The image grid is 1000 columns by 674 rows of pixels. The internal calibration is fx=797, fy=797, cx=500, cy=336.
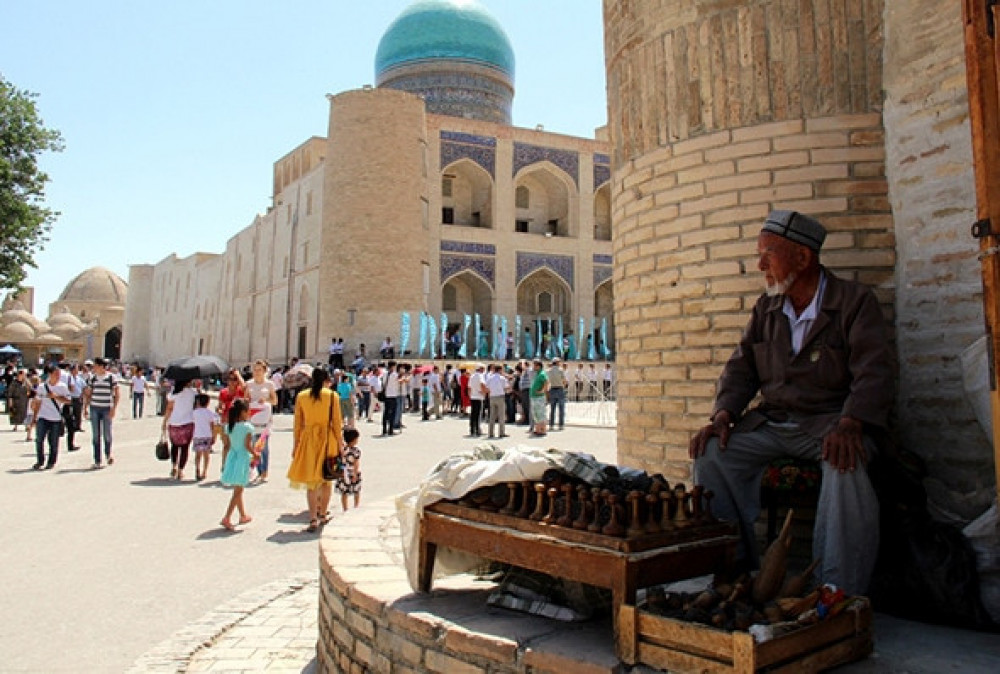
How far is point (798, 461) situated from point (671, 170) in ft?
5.03

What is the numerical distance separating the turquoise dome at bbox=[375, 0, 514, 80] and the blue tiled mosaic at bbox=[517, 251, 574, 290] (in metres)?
8.36

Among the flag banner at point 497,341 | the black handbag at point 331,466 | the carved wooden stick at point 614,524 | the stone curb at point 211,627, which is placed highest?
the flag banner at point 497,341

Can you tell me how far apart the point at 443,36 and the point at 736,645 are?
3158 cm

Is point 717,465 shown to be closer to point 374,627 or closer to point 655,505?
point 655,505

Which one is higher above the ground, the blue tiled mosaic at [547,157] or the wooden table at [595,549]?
the blue tiled mosaic at [547,157]

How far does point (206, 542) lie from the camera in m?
5.23

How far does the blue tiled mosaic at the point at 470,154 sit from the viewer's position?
89.9ft

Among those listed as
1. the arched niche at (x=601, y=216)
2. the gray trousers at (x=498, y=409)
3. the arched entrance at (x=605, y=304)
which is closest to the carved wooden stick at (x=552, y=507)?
the gray trousers at (x=498, y=409)

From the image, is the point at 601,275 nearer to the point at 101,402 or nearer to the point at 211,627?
the point at 101,402

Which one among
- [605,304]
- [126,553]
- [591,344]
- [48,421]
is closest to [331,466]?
[126,553]

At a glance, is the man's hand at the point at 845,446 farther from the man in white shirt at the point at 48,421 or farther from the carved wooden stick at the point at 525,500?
the man in white shirt at the point at 48,421

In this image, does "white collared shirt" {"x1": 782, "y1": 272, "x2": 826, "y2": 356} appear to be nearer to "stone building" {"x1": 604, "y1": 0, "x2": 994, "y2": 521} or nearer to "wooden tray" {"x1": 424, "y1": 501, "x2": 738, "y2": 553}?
"stone building" {"x1": 604, "y1": 0, "x2": 994, "y2": 521}

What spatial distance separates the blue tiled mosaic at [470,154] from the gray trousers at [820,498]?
25.4 m

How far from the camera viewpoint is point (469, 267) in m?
27.8
